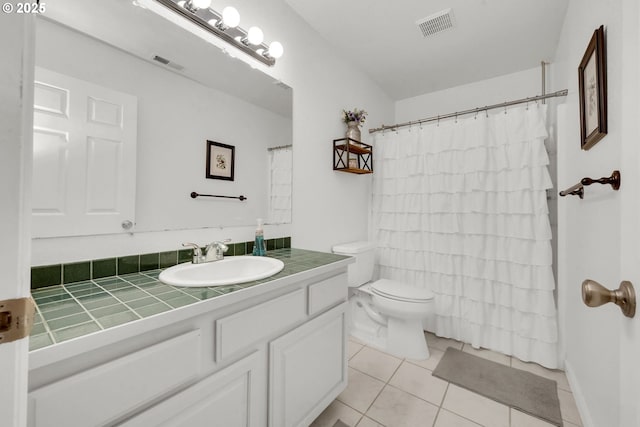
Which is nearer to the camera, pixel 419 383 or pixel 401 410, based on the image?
pixel 401 410

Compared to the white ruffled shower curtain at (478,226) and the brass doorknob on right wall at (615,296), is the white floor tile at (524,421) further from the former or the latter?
the brass doorknob on right wall at (615,296)

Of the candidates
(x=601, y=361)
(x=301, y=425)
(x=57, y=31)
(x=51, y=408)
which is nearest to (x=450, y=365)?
(x=601, y=361)

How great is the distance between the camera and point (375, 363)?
6.27 ft

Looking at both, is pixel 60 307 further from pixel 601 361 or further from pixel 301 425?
pixel 601 361

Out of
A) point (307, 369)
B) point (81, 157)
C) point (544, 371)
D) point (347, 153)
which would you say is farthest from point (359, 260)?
point (81, 157)

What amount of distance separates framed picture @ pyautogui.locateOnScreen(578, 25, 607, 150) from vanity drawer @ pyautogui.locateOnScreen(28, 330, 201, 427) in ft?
5.35

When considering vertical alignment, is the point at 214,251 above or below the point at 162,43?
below

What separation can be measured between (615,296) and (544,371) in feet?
5.94

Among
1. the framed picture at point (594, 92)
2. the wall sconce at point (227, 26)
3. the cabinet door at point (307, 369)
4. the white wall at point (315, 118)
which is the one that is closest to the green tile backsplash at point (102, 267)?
the cabinet door at point (307, 369)

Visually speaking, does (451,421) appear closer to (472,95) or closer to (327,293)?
(327,293)

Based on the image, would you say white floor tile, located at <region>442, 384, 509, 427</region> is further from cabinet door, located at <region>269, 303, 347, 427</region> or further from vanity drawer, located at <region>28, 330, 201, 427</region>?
vanity drawer, located at <region>28, 330, 201, 427</region>

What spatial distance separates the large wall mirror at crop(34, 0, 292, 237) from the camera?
35.9 inches

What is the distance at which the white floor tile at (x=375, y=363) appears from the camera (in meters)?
1.80

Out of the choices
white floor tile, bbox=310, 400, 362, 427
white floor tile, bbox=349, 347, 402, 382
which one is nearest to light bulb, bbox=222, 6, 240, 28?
white floor tile, bbox=310, 400, 362, 427
